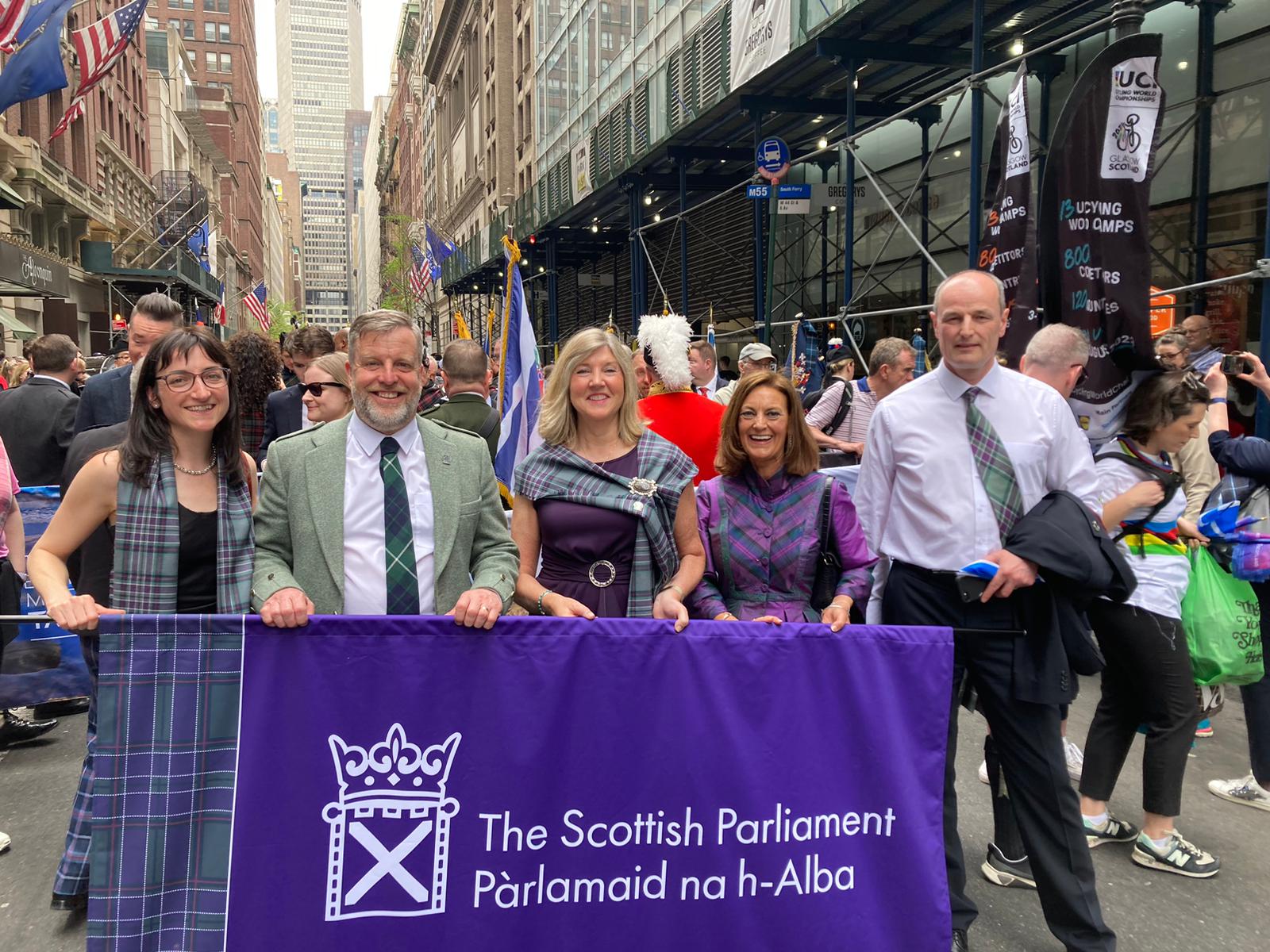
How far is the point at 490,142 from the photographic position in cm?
4975

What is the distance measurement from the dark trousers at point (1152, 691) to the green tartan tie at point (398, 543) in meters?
2.66

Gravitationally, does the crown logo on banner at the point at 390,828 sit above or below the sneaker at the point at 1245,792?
above

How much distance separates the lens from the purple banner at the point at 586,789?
2.61 meters

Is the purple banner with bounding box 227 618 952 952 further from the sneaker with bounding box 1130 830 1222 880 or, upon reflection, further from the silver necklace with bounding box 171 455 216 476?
the sneaker with bounding box 1130 830 1222 880

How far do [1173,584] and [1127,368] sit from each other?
1517 millimetres

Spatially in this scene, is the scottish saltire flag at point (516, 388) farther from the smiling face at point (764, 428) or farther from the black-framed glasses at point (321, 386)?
the smiling face at point (764, 428)

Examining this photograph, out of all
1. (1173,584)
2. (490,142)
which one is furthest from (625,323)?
(1173,584)

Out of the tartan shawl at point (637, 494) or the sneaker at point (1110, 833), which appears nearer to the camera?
the tartan shawl at point (637, 494)

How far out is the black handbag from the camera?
352 cm

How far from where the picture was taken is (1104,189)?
5.43 meters

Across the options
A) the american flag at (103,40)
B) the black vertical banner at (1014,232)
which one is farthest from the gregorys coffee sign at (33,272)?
the black vertical banner at (1014,232)

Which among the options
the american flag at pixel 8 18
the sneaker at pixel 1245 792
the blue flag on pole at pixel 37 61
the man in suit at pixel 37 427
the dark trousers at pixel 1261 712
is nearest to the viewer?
the dark trousers at pixel 1261 712

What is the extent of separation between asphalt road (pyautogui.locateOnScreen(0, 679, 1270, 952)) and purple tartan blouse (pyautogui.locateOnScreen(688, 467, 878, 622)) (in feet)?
2.29

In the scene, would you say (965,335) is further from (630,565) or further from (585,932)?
(585,932)
